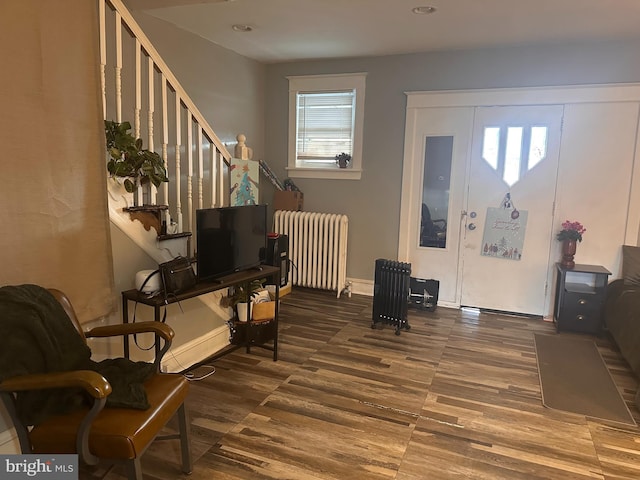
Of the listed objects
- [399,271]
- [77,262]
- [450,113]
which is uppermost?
[450,113]

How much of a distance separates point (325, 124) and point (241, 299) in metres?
2.61

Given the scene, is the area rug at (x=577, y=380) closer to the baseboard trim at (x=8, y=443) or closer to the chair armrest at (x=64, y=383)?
the chair armrest at (x=64, y=383)

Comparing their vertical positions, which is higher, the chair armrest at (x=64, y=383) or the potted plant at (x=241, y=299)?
the chair armrest at (x=64, y=383)

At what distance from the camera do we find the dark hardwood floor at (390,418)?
7.27 ft

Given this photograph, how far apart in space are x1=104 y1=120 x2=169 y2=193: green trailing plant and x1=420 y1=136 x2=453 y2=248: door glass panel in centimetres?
310

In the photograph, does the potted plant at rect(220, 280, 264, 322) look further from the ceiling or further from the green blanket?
the ceiling

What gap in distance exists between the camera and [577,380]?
3230mm

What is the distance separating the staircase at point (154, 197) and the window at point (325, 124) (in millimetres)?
1614

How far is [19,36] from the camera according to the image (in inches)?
76.8

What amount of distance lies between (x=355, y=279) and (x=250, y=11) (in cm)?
303

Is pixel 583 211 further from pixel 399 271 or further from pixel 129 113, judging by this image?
pixel 129 113

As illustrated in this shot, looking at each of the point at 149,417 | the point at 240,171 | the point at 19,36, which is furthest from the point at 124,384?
the point at 240,171

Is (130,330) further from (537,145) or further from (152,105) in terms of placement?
(537,145)

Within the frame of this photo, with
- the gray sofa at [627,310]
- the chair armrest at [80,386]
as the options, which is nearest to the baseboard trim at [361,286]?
the gray sofa at [627,310]
